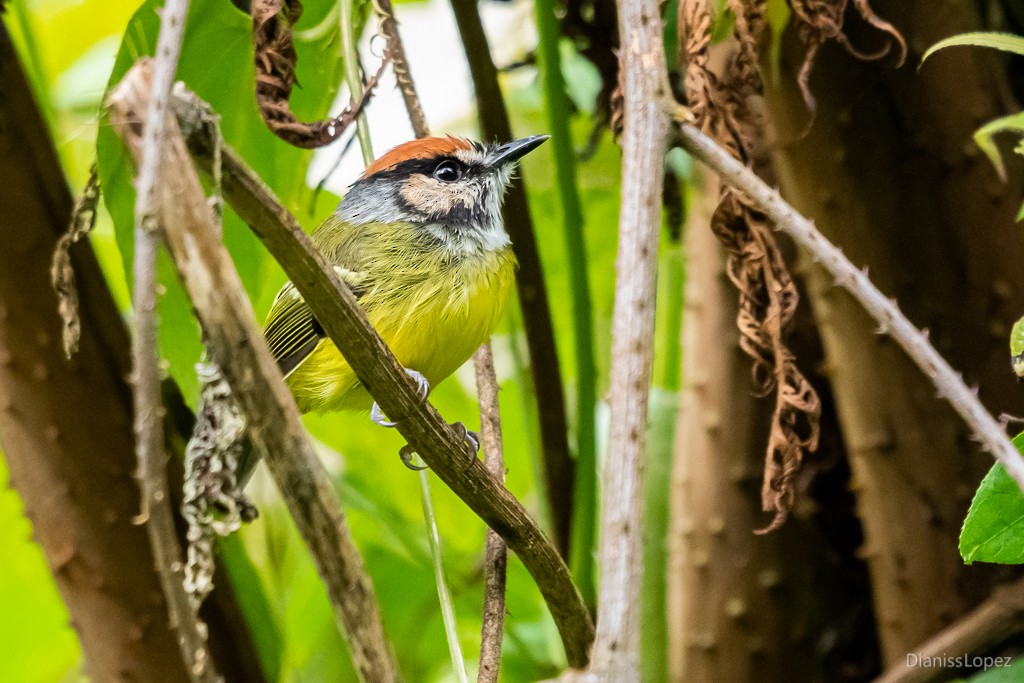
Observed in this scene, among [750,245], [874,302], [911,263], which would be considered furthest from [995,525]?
[911,263]

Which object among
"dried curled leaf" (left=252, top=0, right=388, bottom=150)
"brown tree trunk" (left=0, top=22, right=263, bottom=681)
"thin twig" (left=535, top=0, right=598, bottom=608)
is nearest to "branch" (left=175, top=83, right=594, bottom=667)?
"dried curled leaf" (left=252, top=0, right=388, bottom=150)

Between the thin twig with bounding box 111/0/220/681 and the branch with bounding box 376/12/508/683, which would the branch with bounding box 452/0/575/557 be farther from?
the thin twig with bounding box 111/0/220/681

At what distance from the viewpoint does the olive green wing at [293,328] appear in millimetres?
2234

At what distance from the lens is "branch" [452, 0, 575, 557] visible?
239 centimetres

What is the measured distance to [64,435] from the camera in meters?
2.26

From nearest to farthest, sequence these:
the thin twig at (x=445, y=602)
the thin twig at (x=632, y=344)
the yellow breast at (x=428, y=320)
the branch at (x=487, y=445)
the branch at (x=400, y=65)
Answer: the thin twig at (x=632, y=344) → the thin twig at (x=445, y=602) → the branch at (x=487, y=445) → the branch at (x=400, y=65) → the yellow breast at (x=428, y=320)

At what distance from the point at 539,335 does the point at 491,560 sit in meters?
0.78

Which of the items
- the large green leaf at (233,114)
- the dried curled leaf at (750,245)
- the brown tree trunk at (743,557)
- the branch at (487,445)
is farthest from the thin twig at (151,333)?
the brown tree trunk at (743,557)

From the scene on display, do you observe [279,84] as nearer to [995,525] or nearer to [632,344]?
[632,344]

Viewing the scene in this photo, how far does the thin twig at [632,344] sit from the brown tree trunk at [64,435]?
149 cm

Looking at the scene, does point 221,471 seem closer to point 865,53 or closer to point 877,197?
point 877,197

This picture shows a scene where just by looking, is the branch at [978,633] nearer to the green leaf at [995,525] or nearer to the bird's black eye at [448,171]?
the green leaf at [995,525]

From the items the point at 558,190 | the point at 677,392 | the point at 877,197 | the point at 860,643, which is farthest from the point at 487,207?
the point at 860,643

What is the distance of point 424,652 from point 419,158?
4.43 ft
